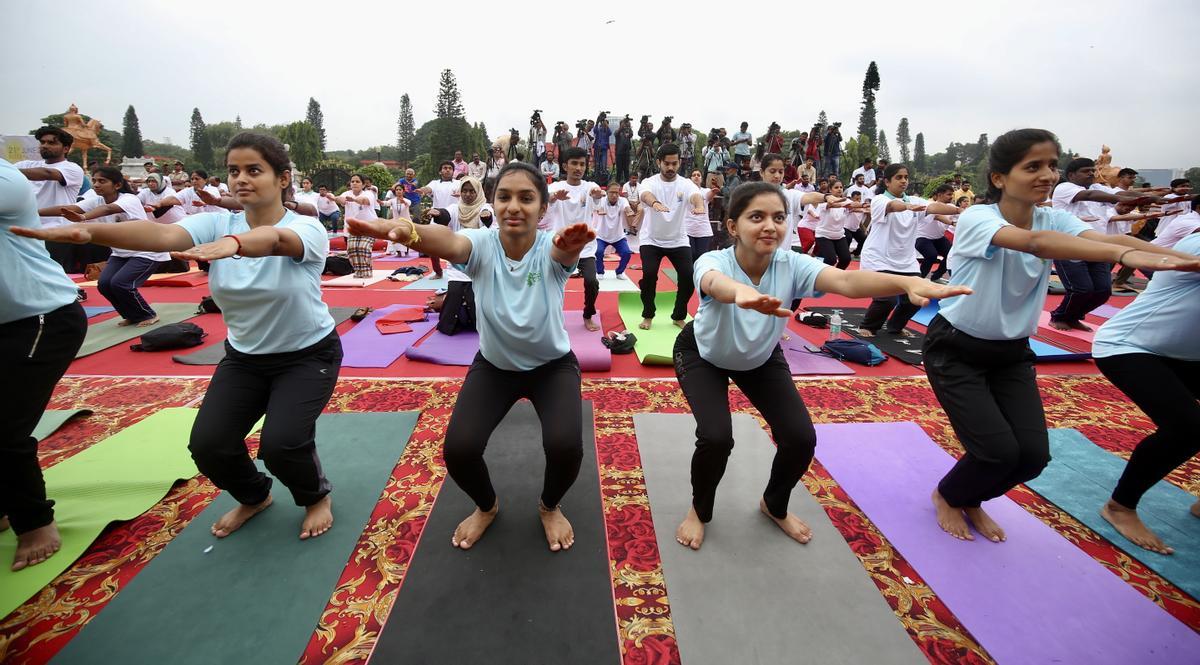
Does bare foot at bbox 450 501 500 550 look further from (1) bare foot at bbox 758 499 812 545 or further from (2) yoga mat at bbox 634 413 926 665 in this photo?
(1) bare foot at bbox 758 499 812 545

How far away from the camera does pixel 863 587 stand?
7.52 ft

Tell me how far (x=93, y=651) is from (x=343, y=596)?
85 cm

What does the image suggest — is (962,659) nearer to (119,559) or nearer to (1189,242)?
(1189,242)

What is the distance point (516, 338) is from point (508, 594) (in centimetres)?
112

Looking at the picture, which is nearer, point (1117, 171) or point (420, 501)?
point (420, 501)

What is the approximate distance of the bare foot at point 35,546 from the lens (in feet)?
7.64

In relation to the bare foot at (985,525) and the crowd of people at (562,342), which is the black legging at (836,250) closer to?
the crowd of people at (562,342)

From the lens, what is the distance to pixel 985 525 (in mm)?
2664

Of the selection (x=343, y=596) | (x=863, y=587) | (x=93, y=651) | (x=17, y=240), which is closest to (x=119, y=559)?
(x=93, y=651)

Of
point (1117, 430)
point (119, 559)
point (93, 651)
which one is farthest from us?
point (1117, 430)

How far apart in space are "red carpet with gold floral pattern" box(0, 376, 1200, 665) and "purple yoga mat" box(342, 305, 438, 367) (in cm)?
56

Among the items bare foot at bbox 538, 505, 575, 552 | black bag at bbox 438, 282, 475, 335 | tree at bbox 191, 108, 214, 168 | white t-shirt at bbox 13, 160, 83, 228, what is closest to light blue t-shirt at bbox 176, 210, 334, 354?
bare foot at bbox 538, 505, 575, 552

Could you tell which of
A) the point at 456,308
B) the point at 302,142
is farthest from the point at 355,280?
the point at 302,142

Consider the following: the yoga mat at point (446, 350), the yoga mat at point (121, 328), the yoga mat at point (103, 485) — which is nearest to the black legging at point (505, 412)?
the yoga mat at point (103, 485)
